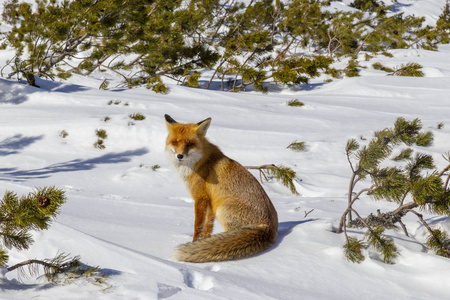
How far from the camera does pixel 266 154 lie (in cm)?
676

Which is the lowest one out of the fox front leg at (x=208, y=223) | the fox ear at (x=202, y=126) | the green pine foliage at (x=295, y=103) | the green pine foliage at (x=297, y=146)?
the fox front leg at (x=208, y=223)

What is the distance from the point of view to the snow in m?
2.37

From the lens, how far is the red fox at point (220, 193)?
3197mm

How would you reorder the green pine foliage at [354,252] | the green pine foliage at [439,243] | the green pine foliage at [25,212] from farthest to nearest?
the green pine foliage at [439,243] → the green pine foliage at [354,252] → the green pine foliage at [25,212]

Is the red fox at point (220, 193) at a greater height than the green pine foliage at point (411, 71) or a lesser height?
lesser

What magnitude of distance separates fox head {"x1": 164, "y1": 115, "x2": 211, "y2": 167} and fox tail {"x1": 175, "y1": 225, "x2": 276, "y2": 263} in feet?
2.87

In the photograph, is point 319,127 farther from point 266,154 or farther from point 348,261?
point 348,261

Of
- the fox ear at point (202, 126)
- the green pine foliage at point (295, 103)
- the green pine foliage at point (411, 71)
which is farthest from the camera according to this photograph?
the green pine foliage at point (411, 71)

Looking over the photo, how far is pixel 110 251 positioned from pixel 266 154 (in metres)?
4.54

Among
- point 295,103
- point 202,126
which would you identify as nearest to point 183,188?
point 202,126

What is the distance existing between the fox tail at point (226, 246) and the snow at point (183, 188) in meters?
0.08

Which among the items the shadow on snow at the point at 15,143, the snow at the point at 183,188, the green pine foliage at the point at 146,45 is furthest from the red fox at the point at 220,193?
the green pine foliage at the point at 146,45

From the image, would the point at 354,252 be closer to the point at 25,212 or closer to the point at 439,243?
the point at 439,243

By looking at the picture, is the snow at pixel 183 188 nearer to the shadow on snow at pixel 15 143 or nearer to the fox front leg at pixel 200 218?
the shadow on snow at pixel 15 143
